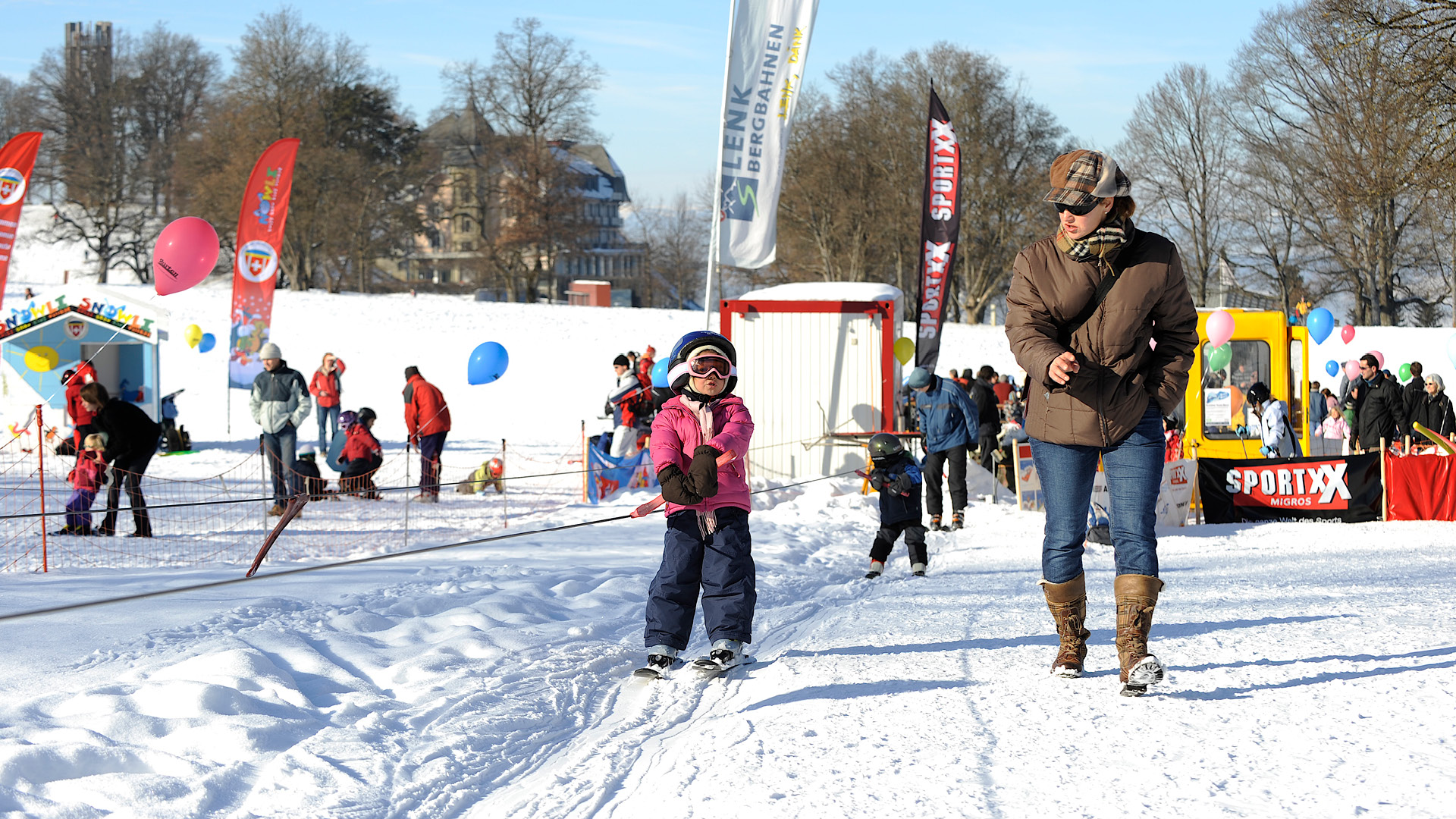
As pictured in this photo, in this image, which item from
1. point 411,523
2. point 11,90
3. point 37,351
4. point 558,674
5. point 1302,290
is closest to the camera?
point 558,674

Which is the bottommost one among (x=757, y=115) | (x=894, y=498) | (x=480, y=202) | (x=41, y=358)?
(x=894, y=498)

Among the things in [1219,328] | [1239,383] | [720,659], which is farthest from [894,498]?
[1239,383]

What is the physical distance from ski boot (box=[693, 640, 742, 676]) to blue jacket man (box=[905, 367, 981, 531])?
6612 mm

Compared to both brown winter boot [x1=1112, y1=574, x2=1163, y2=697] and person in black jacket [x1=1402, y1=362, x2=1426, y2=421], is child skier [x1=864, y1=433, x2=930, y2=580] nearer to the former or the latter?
brown winter boot [x1=1112, y1=574, x2=1163, y2=697]

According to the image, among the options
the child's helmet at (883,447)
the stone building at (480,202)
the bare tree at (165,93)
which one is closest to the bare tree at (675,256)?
the stone building at (480,202)

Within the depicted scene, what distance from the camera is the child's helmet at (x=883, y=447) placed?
8.38 meters

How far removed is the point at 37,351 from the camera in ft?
75.0

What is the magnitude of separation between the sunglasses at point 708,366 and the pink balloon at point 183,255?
27.7 ft

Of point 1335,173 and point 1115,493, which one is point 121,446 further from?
point 1335,173

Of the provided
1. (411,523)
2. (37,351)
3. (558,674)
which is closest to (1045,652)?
(558,674)

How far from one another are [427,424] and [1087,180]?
11625 millimetres

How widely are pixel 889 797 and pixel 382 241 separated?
5601cm

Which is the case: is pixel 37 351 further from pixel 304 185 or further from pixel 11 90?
pixel 11 90

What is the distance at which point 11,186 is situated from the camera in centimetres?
1535
